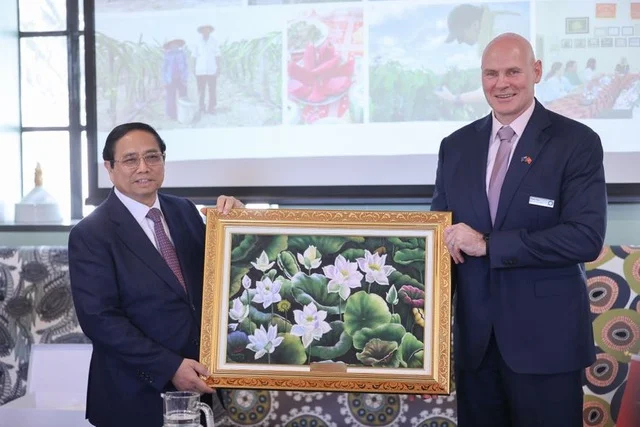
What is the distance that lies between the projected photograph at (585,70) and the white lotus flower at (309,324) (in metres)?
1.90

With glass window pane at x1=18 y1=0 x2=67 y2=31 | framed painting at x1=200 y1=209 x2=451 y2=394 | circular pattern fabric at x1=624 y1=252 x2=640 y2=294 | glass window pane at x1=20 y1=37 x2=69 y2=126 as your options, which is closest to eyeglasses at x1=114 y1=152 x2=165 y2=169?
framed painting at x1=200 y1=209 x2=451 y2=394

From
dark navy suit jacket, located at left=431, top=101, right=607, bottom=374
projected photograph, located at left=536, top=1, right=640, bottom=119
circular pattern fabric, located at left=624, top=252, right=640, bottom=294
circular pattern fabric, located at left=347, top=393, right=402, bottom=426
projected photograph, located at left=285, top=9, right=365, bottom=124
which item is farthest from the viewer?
projected photograph, located at left=285, top=9, right=365, bottom=124

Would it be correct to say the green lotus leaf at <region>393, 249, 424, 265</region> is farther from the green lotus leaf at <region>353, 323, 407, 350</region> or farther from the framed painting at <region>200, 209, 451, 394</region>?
the green lotus leaf at <region>353, 323, 407, 350</region>

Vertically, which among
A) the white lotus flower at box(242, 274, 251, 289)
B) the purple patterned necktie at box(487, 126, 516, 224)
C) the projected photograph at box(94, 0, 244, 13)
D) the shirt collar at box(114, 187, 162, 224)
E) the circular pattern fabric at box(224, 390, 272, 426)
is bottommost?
the circular pattern fabric at box(224, 390, 272, 426)

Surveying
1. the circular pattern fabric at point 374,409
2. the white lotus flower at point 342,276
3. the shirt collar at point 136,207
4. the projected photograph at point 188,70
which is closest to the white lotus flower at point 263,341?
the white lotus flower at point 342,276

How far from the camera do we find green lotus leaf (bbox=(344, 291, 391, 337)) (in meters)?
2.38

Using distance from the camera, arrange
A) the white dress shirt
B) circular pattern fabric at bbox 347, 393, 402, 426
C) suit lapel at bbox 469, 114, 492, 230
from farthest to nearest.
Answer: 1. the white dress shirt
2. circular pattern fabric at bbox 347, 393, 402, 426
3. suit lapel at bbox 469, 114, 492, 230

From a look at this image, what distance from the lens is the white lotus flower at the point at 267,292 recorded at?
94.8 inches

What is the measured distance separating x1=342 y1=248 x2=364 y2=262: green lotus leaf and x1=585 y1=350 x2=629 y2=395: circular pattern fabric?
1.59 m

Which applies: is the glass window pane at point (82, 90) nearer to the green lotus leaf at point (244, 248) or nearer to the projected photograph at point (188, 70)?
the projected photograph at point (188, 70)

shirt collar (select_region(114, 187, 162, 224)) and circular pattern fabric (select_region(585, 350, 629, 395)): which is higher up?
shirt collar (select_region(114, 187, 162, 224))

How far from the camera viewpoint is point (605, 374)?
352 centimetres

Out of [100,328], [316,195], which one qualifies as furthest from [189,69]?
[100,328]

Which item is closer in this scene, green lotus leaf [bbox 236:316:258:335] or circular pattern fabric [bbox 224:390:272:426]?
green lotus leaf [bbox 236:316:258:335]
